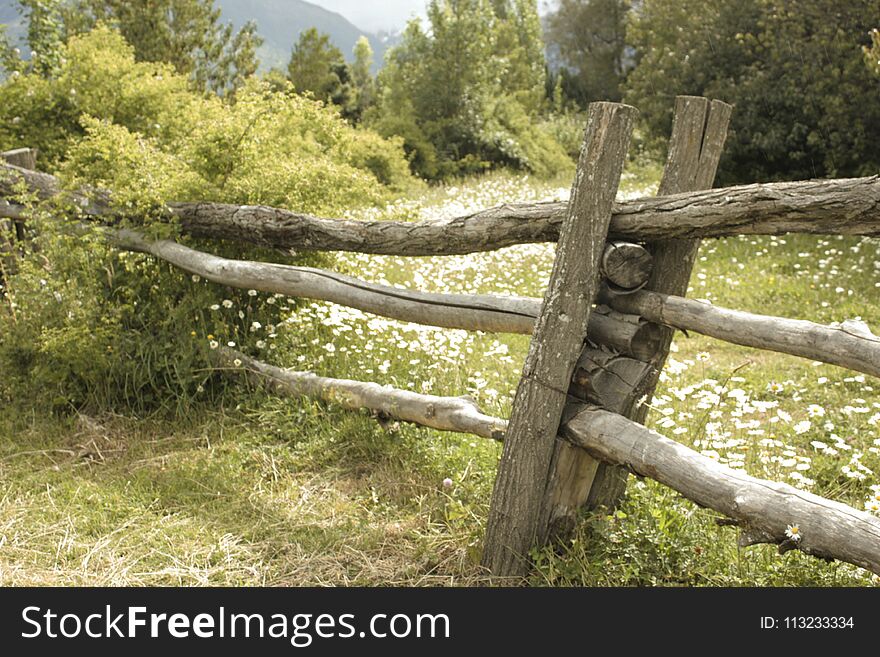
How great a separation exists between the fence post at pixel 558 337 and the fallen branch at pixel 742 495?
141mm

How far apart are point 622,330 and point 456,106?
15981 millimetres

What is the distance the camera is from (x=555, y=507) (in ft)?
10.2

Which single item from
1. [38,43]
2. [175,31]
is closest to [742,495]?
[38,43]

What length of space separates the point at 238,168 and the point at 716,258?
584 cm

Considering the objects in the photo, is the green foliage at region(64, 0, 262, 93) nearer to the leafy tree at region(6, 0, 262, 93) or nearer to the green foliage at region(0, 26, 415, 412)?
the leafy tree at region(6, 0, 262, 93)

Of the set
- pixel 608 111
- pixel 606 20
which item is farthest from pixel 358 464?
pixel 606 20

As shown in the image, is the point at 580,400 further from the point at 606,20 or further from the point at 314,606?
the point at 606,20

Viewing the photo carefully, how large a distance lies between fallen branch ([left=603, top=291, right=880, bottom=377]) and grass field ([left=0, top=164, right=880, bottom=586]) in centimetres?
63

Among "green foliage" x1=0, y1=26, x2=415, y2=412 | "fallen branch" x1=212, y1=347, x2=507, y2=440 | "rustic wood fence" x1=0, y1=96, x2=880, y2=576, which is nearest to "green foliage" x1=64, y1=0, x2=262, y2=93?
"green foliage" x1=0, y1=26, x2=415, y2=412

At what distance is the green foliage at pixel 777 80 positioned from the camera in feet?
36.4

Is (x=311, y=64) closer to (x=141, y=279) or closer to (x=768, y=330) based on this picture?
(x=141, y=279)

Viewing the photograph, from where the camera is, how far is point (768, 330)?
2654 millimetres

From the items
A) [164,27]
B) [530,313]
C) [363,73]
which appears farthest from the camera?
[363,73]

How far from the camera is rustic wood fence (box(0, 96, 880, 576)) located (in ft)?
7.97
